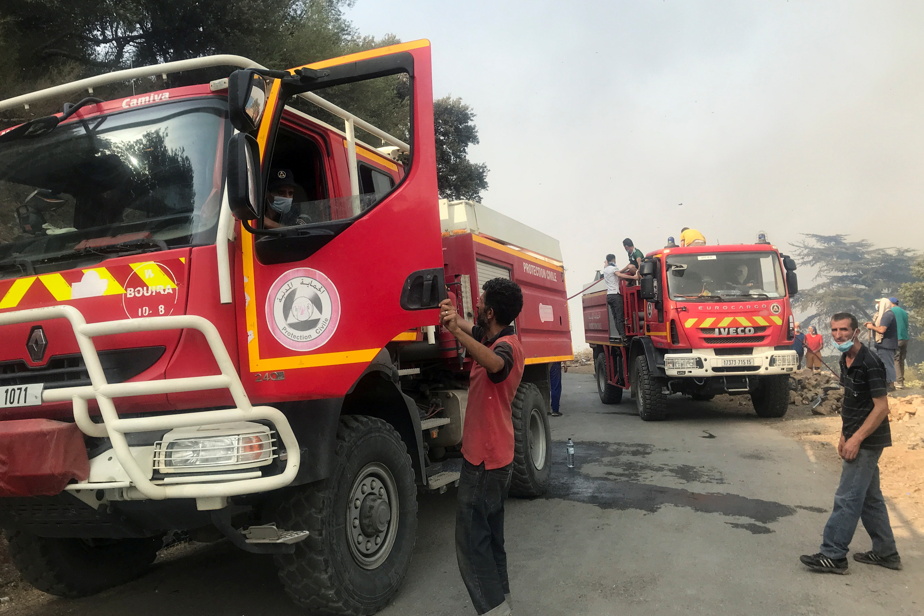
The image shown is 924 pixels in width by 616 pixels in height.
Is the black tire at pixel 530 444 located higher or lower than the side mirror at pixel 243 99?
lower

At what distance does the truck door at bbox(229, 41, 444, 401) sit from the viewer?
2.96 meters

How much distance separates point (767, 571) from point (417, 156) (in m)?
3.26

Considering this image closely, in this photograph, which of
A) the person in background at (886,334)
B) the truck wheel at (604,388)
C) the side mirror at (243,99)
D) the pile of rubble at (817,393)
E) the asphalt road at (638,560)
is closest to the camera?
the side mirror at (243,99)

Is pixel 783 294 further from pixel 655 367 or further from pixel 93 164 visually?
pixel 93 164

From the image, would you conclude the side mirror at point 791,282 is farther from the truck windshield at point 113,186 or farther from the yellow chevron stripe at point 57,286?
the yellow chevron stripe at point 57,286

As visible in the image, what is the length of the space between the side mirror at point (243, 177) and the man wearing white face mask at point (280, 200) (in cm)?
27

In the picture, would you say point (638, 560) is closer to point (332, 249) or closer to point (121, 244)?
point (332, 249)

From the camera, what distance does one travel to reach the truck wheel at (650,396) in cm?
991

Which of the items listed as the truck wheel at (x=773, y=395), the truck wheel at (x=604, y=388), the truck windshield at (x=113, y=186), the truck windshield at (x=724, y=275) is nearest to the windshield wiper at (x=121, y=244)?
the truck windshield at (x=113, y=186)

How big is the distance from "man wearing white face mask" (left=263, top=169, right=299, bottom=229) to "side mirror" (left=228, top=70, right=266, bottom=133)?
1.50 feet

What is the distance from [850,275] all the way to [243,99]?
48.1 meters

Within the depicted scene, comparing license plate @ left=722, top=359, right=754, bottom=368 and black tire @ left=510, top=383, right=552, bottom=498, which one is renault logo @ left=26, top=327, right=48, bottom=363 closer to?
black tire @ left=510, top=383, right=552, bottom=498

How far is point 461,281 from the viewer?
16.6ft

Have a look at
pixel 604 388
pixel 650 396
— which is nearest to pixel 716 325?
pixel 650 396
